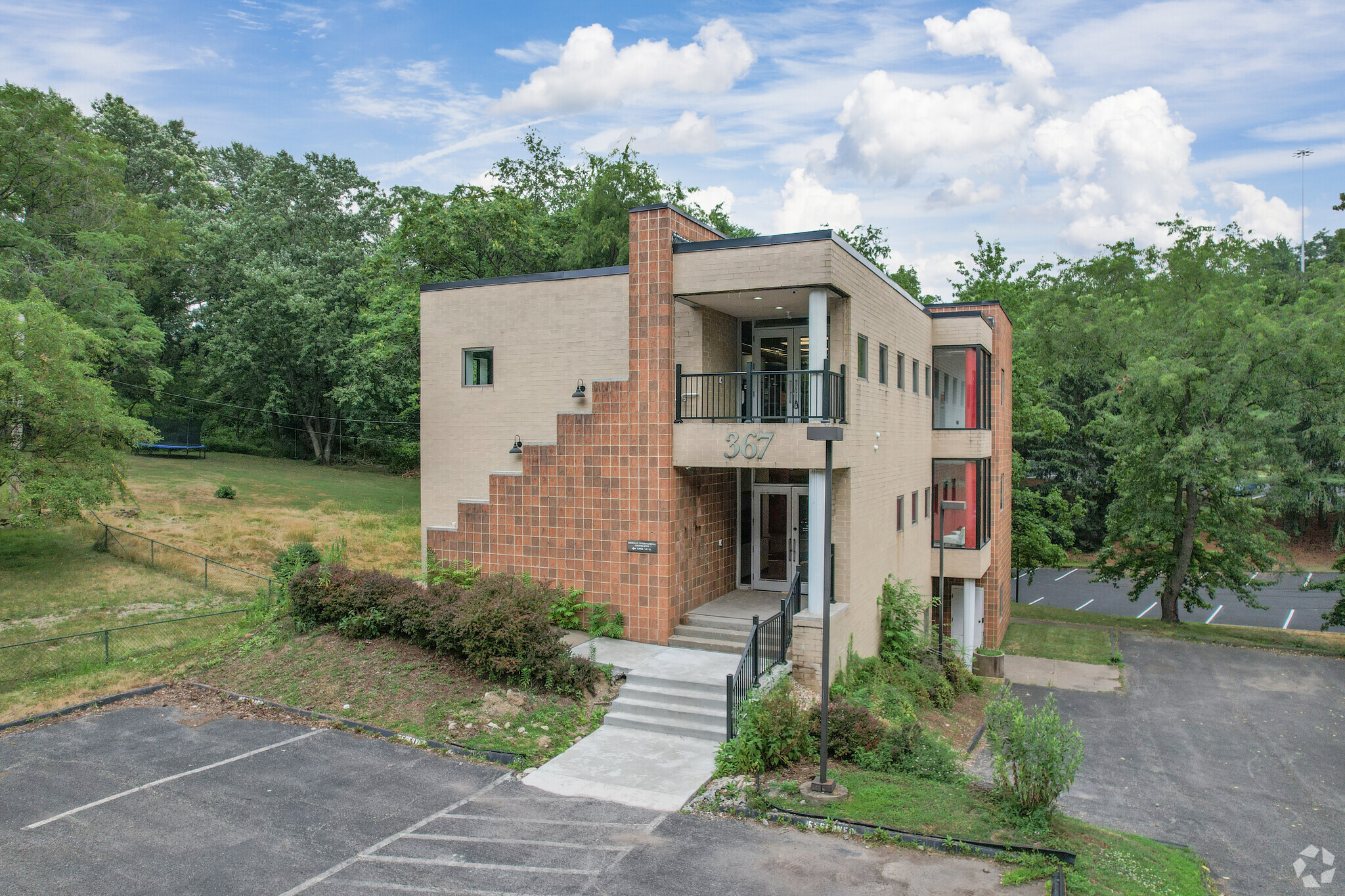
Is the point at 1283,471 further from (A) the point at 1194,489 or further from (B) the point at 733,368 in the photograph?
(B) the point at 733,368

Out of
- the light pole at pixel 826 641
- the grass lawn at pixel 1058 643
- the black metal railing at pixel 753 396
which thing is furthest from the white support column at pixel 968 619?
the light pole at pixel 826 641

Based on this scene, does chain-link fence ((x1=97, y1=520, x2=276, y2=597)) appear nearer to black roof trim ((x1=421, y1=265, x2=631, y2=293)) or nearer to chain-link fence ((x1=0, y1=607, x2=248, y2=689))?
chain-link fence ((x1=0, y1=607, x2=248, y2=689))

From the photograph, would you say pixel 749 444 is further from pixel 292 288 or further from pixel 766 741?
pixel 292 288

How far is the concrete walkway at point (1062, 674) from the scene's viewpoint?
2223 centimetres

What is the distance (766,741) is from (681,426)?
5.93 meters

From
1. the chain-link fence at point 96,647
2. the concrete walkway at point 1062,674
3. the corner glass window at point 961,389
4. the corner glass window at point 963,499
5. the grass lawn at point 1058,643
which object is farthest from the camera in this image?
the grass lawn at point 1058,643

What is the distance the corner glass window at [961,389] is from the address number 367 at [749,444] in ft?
36.3

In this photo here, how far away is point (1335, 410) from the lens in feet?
92.7

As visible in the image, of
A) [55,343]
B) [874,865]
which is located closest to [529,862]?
[874,865]

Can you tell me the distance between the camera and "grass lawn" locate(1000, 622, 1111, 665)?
25.8 m

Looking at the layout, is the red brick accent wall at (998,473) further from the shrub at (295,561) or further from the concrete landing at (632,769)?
the shrub at (295,561)

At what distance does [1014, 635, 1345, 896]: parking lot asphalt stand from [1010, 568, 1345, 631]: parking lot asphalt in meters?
12.3

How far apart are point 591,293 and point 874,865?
1171cm

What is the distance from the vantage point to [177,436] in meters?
47.6
